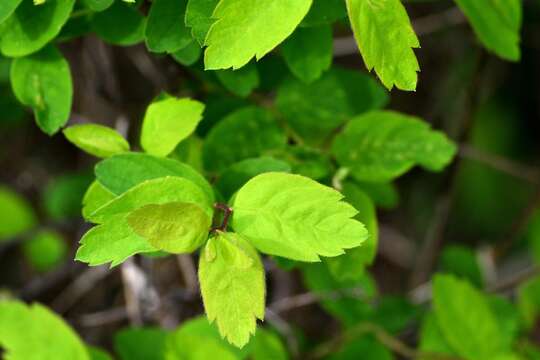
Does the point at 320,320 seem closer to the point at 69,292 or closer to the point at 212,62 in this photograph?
the point at 69,292

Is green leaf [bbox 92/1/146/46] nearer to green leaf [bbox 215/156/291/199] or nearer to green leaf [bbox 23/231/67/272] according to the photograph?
green leaf [bbox 215/156/291/199]

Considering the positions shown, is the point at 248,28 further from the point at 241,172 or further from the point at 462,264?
the point at 462,264

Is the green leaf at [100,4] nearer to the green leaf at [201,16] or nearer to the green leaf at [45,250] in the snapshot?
the green leaf at [201,16]

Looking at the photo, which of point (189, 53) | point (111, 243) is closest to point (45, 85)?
point (189, 53)

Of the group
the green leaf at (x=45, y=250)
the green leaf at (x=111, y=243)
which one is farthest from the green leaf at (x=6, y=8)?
the green leaf at (x=45, y=250)

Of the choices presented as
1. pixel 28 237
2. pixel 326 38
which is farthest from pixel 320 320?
pixel 326 38

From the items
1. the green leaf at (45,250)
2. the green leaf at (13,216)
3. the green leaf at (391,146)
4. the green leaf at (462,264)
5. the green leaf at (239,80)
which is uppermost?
the green leaf at (239,80)
